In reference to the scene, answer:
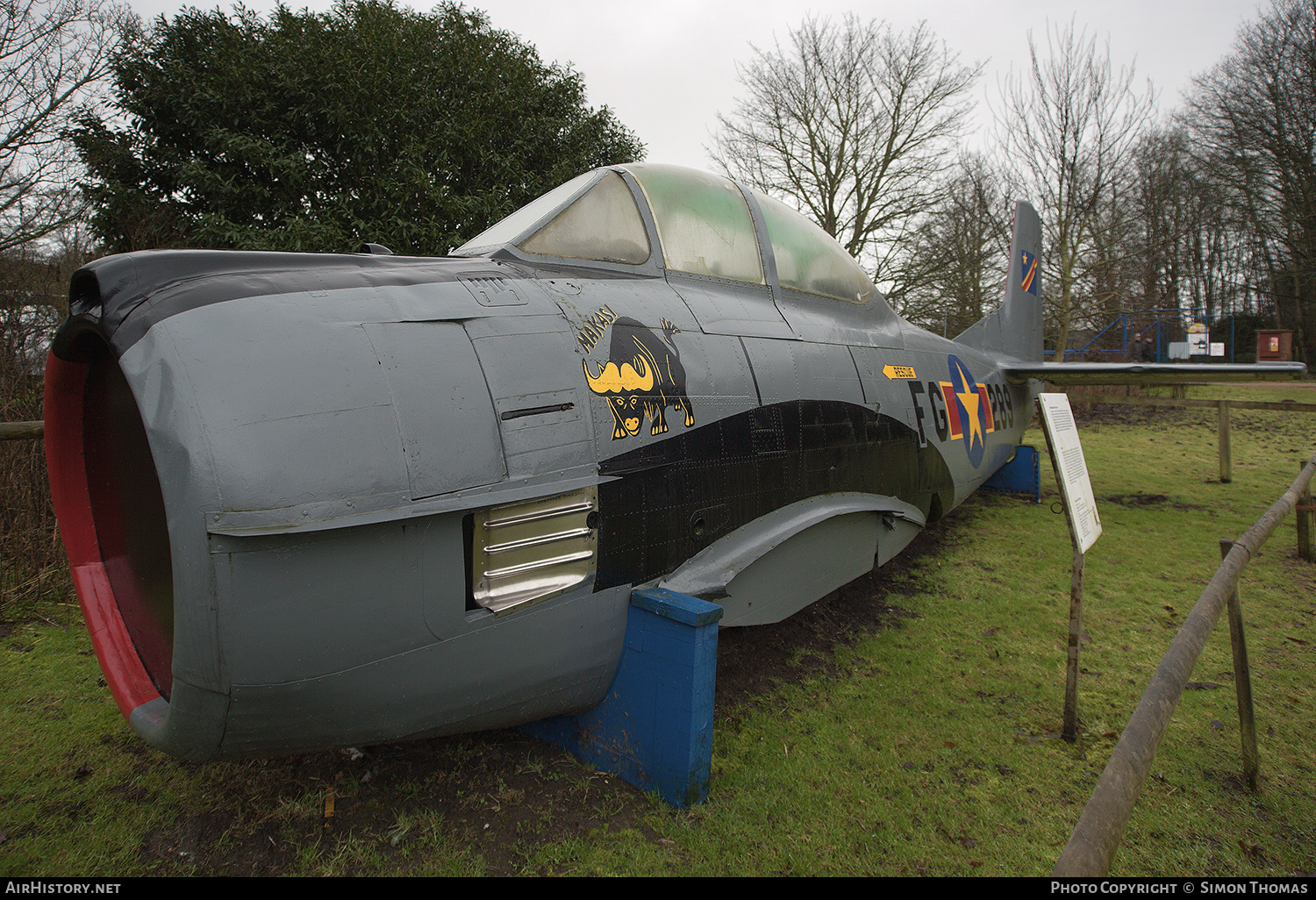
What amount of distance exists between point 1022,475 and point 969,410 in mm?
3887

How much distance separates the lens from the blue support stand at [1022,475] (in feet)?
29.0

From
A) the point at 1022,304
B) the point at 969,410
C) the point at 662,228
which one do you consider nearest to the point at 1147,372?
the point at 1022,304

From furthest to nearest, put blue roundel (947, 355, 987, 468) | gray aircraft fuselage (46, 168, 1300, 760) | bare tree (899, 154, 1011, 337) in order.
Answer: bare tree (899, 154, 1011, 337) → blue roundel (947, 355, 987, 468) → gray aircraft fuselage (46, 168, 1300, 760)

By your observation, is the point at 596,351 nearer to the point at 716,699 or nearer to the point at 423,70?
the point at 716,699

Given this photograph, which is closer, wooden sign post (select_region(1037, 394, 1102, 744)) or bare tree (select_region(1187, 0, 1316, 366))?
wooden sign post (select_region(1037, 394, 1102, 744))

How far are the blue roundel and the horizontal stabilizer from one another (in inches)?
61.1

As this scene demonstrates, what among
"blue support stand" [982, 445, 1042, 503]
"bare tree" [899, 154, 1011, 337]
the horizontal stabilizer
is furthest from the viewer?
"bare tree" [899, 154, 1011, 337]

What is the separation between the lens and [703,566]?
270 cm

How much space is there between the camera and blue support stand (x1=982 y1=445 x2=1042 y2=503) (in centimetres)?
884

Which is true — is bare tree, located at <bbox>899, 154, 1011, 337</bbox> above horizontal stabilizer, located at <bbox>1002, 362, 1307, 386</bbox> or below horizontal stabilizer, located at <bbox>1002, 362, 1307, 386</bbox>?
above

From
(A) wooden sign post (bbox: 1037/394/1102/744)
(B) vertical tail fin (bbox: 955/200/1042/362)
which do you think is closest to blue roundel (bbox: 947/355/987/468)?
(B) vertical tail fin (bbox: 955/200/1042/362)

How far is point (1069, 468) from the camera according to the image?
323cm

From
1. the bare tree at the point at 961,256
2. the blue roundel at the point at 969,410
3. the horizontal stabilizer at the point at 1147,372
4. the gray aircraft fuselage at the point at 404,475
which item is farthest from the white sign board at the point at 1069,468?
the bare tree at the point at 961,256

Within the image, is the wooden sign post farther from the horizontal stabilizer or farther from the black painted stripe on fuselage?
the horizontal stabilizer
